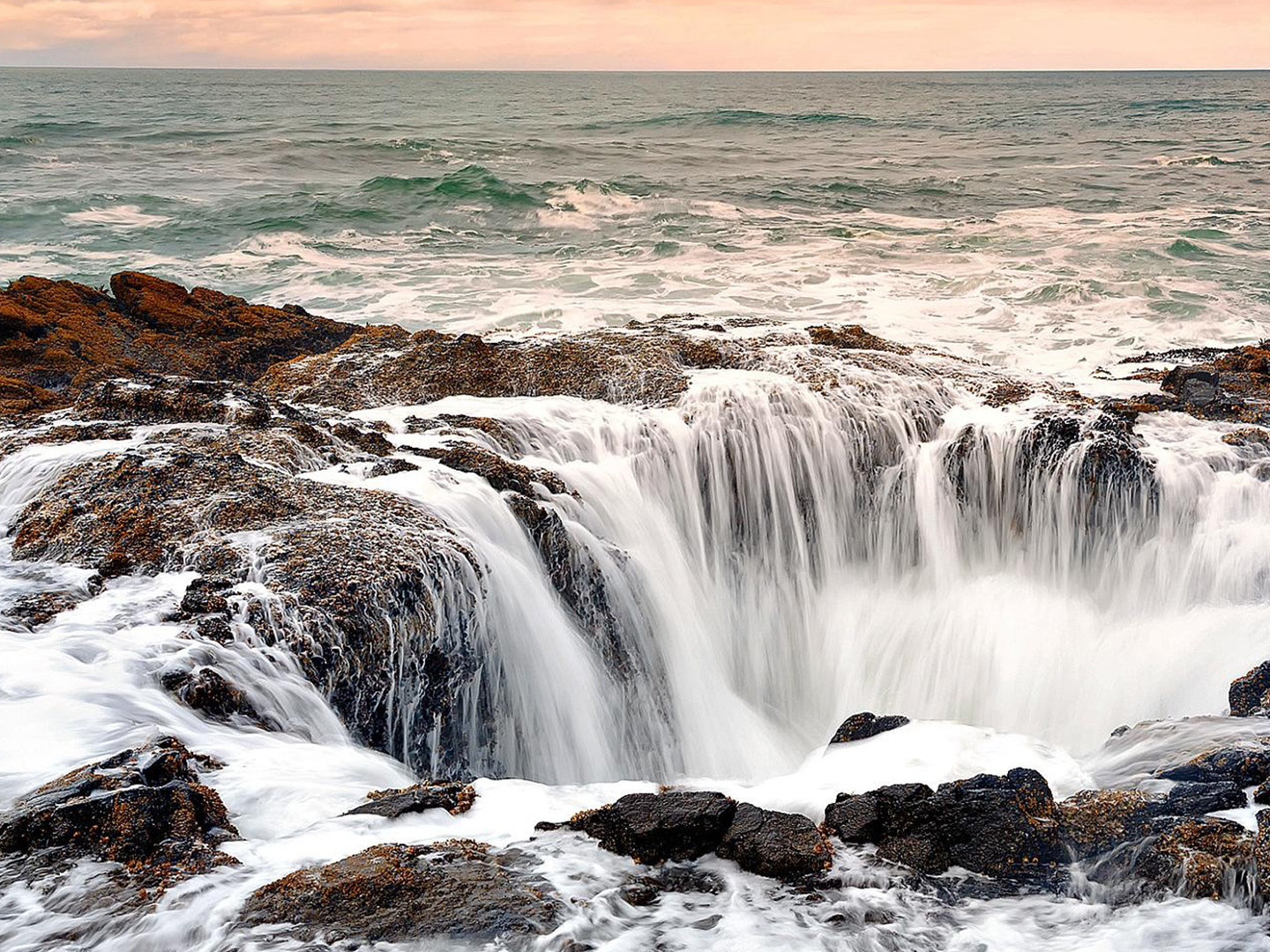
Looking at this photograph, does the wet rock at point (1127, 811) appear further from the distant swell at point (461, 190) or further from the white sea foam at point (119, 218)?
the distant swell at point (461, 190)

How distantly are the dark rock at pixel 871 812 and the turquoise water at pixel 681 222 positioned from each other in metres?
10.9

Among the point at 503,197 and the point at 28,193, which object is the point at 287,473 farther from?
the point at 28,193

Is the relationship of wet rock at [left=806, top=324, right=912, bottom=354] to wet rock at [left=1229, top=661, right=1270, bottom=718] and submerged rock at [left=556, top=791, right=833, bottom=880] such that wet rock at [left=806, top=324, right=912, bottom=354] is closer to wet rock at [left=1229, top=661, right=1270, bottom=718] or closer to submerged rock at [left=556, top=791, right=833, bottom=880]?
wet rock at [left=1229, top=661, right=1270, bottom=718]

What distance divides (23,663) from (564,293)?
1355 cm

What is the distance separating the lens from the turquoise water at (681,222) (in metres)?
16.1

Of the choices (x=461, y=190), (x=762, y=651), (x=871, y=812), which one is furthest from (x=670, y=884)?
(x=461, y=190)

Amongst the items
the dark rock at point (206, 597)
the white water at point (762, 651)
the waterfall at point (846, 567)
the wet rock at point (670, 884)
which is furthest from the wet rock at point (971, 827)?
the dark rock at point (206, 597)

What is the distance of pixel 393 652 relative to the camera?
4.89 m

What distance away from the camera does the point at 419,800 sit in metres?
3.68

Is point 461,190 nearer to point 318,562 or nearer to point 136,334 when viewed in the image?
point 136,334

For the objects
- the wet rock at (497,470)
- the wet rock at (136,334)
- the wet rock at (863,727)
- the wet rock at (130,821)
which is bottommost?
the wet rock at (863,727)

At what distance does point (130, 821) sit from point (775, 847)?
7.16 feet

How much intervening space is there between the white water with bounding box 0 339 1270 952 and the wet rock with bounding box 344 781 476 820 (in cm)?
9

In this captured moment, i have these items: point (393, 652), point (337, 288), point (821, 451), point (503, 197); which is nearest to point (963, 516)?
point (821, 451)
